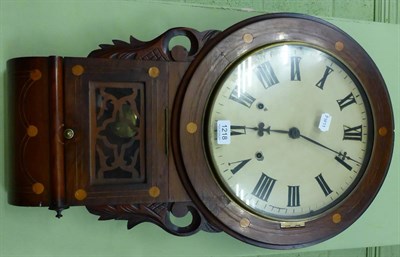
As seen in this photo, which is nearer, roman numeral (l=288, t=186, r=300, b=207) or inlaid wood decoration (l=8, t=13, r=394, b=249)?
inlaid wood decoration (l=8, t=13, r=394, b=249)

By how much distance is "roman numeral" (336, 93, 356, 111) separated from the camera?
0.91m

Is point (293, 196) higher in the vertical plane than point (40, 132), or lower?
lower

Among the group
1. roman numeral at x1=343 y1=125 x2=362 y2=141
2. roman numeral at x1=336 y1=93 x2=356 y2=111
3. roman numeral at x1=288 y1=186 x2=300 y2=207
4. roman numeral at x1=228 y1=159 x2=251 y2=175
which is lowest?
roman numeral at x1=288 y1=186 x2=300 y2=207

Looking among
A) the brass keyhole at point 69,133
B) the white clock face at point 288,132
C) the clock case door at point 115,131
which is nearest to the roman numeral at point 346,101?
the white clock face at point 288,132

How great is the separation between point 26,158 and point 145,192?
197 mm

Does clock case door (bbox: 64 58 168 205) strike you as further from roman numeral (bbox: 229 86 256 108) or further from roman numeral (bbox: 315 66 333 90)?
roman numeral (bbox: 315 66 333 90)

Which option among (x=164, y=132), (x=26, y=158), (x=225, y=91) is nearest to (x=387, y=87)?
(x=225, y=91)

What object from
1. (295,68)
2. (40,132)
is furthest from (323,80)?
(40,132)

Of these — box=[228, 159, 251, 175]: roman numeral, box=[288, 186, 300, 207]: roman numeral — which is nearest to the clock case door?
box=[228, 159, 251, 175]: roman numeral

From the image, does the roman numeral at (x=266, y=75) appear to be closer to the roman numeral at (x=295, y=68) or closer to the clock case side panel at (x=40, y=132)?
the roman numeral at (x=295, y=68)

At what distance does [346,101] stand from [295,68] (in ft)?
0.40

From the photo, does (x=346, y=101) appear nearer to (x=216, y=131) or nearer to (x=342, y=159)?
(x=342, y=159)

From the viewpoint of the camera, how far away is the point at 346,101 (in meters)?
0.91

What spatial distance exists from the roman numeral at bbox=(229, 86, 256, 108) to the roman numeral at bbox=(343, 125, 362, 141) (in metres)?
0.20
